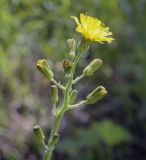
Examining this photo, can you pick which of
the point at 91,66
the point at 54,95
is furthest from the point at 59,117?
the point at 91,66

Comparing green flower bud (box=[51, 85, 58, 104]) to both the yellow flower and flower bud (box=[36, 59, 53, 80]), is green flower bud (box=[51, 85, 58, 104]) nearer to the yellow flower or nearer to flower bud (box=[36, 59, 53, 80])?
flower bud (box=[36, 59, 53, 80])

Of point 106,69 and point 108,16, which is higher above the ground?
point 108,16

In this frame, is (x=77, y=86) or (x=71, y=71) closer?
(x=71, y=71)

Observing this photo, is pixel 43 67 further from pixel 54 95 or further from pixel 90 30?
pixel 90 30

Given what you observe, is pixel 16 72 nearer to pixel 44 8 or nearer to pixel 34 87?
pixel 34 87

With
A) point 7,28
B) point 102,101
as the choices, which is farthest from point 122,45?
point 7,28

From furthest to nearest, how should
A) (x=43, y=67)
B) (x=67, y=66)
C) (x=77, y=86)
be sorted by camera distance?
(x=77, y=86) → (x=43, y=67) → (x=67, y=66)

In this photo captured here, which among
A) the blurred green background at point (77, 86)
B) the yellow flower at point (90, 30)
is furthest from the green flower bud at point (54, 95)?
the blurred green background at point (77, 86)

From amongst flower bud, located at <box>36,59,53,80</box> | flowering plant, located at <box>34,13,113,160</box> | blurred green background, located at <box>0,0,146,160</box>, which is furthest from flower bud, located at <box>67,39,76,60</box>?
blurred green background, located at <box>0,0,146,160</box>
